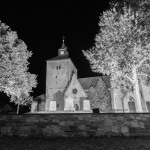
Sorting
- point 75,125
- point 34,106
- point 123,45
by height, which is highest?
point 123,45

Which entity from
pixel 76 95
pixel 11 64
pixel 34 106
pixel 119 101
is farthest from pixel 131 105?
pixel 11 64

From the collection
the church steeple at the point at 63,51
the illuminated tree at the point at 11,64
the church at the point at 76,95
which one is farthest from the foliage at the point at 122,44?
the church steeple at the point at 63,51

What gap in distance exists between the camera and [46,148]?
17.9 feet

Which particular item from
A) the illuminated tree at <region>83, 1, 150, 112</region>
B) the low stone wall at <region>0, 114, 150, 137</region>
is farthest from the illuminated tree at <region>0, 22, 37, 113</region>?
the low stone wall at <region>0, 114, 150, 137</region>

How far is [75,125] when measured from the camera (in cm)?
809

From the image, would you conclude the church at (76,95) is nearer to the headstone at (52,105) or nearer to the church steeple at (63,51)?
the headstone at (52,105)

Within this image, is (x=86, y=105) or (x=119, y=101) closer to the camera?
(x=86, y=105)

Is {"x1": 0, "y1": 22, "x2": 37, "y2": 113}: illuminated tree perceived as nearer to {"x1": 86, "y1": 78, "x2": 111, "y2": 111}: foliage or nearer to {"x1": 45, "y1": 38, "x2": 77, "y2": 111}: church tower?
{"x1": 86, "y1": 78, "x2": 111, "y2": 111}: foliage

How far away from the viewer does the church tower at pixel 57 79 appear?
141ft

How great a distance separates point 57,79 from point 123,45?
32860mm

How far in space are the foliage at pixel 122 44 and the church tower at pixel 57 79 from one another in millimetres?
27140

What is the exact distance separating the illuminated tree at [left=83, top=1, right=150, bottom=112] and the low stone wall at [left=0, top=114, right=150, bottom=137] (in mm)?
7304

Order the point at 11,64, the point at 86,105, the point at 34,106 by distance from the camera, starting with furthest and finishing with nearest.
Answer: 1. the point at 34,106
2. the point at 86,105
3. the point at 11,64

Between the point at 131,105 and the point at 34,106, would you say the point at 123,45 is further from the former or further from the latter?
the point at 34,106
